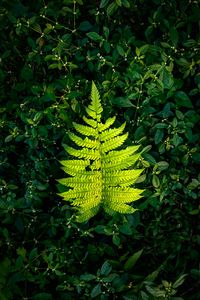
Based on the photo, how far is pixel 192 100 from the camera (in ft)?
10.2

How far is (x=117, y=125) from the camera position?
2971mm

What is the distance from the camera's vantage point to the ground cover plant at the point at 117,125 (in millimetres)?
2852

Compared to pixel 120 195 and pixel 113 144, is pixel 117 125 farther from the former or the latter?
pixel 120 195

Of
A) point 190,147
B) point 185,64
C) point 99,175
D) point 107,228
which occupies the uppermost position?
point 185,64

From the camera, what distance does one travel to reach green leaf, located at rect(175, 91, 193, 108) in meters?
2.85

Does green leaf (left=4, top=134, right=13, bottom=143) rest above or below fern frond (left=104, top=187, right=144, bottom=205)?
above

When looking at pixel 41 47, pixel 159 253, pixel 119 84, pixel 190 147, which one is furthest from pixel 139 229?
pixel 41 47

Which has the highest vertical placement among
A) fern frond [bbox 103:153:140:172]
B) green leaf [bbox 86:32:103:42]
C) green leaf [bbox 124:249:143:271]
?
green leaf [bbox 86:32:103:42]

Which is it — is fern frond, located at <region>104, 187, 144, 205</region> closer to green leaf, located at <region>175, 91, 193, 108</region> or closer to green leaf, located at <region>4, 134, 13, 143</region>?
green leaf, located at <region>175, 91, 193, 108</region>

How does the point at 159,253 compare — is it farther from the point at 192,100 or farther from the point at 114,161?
the point at 192,100

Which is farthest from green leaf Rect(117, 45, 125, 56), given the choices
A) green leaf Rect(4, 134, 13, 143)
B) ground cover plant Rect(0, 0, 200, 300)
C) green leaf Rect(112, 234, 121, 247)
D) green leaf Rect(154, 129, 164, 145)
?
green leaf Rect(112, 234, 121, 247)

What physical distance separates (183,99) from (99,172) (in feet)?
2.73

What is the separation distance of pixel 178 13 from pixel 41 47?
3.55 ft

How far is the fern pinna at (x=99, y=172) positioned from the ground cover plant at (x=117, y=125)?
0.30m
